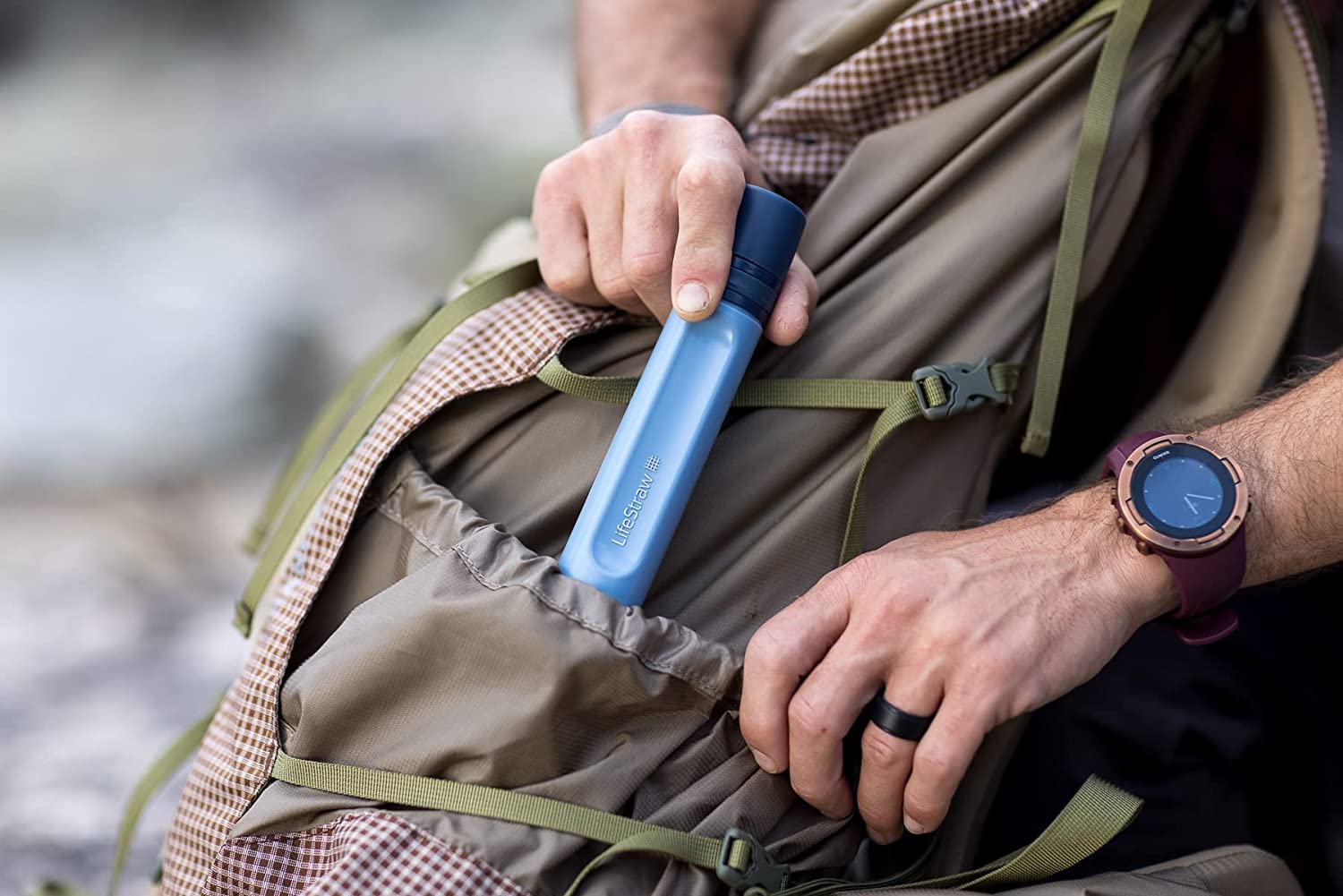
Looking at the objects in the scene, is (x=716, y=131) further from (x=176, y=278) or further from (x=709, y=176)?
(x=176, y=278)

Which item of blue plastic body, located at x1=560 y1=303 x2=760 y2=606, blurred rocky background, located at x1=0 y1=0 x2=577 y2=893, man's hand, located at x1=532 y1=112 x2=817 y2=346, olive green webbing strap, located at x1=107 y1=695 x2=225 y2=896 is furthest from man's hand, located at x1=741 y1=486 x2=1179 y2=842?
blurred rocky background, located at x1=0 y1=0 x2=577 y2=893

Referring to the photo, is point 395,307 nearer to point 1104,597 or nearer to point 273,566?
point 273,566

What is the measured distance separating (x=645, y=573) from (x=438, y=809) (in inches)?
8.4

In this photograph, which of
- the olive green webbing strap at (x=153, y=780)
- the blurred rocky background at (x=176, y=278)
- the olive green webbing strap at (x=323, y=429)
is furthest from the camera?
the blurred rocky background at (x=176, y=278)

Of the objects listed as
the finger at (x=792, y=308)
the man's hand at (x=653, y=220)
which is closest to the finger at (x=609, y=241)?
the man's hand at (x=653, y=220)

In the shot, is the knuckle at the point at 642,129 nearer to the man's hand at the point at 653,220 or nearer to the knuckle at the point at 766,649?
the man's hand at the point at 653,220

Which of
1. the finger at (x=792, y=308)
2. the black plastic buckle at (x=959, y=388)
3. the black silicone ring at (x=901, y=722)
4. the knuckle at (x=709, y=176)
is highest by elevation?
the knuckle at (x=709, y=176)

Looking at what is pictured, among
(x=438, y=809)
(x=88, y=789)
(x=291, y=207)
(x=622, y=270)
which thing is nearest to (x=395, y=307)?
(x=291, y=207)

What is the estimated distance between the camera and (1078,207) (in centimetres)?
94

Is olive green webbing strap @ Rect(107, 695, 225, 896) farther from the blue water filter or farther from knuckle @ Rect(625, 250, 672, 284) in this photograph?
knuckle @ Rect(625, 250, 672, 284)

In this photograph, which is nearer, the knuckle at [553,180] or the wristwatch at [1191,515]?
the wristwatch at [1191,515]

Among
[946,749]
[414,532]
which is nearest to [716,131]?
[414,532]

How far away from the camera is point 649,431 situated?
0.83 meters

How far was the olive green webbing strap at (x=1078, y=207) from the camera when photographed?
936 mm
